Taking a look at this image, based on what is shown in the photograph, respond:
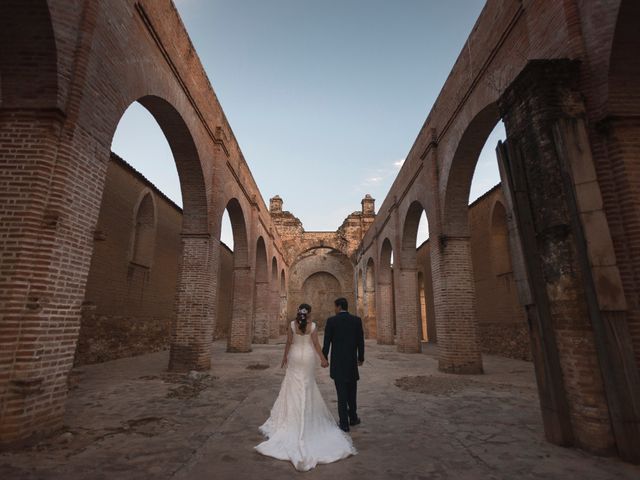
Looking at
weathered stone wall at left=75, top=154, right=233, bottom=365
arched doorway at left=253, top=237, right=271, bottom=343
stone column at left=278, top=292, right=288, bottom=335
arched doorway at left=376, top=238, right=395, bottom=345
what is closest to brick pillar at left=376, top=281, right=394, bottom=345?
arched doorway at left=376, top=238, right=395, bottom=345

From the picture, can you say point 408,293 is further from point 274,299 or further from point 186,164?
point 274,299

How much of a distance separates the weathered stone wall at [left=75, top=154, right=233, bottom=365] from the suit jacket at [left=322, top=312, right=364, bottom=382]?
7688mm

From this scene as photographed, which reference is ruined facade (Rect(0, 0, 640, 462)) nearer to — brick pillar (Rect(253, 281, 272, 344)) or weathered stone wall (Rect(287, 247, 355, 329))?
brick pillar (Rect(253, 281, 272, 344))

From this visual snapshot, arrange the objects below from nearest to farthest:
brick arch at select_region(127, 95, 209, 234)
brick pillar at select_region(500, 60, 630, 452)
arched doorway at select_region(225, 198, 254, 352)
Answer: brick pillar at select_region(500, 60, 630, 452)
brick arch at select_region(127, 95, 209, 234)
arched doorway at select_region(225, 198, 254, 352)

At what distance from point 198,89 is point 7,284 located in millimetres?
6476

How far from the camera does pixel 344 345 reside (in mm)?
4230

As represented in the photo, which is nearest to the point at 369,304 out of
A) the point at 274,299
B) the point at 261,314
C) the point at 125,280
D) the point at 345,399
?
the point at 274,299

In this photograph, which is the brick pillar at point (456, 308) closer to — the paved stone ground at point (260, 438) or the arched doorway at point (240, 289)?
the paved stone ground at point (260, 438)

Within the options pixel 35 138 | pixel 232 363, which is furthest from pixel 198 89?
pixel 232 363

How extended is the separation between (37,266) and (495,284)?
1345 cm

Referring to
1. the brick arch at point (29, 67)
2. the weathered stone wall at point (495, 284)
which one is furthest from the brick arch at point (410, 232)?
the brick arch at point (29, 67)

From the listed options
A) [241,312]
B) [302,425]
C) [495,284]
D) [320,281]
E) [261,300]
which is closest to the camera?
[302,425]

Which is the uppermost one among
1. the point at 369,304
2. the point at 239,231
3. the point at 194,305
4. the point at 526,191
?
the point at 239,231

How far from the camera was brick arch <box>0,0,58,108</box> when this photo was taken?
4090 millimetres
